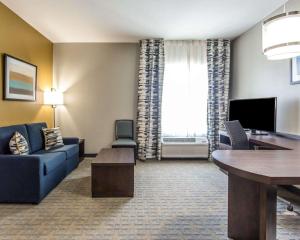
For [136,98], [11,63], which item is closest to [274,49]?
[11,63]

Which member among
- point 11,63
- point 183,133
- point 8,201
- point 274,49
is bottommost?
point 8,201

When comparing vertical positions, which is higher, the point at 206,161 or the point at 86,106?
the point at 86,106

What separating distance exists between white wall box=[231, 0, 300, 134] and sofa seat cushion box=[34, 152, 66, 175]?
10.8ft

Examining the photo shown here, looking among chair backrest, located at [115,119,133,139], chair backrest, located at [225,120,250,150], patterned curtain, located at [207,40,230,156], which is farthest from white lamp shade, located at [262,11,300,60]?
chair backrest, located at [115,119,133,139]

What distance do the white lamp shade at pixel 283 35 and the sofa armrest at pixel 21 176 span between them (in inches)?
105

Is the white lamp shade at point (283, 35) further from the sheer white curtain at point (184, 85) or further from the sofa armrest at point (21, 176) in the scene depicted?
the sheer white curtain at point (184, 85)

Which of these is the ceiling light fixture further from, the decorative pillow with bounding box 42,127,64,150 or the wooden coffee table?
the decorative pillow with bounding box 42,127,64,150

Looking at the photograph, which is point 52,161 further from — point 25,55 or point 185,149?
point 185,149

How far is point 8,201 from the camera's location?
299 cm

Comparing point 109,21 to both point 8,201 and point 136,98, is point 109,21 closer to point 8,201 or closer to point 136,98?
point 136,98

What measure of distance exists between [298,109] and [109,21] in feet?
10.7

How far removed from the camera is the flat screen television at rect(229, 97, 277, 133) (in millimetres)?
3607

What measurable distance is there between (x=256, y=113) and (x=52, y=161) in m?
3.09

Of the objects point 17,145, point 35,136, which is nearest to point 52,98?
point 35,136
